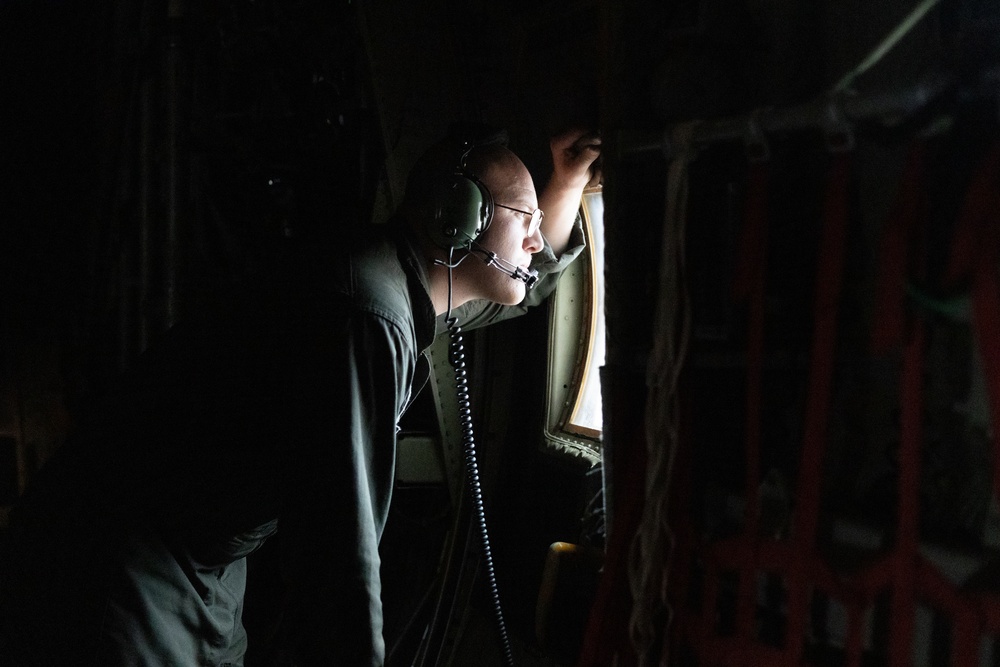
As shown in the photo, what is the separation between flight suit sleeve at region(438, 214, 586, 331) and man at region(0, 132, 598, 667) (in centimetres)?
18

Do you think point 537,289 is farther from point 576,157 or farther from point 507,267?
point 576,157

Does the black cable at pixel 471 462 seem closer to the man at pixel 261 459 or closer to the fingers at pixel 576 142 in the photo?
the man at pixel 261 459

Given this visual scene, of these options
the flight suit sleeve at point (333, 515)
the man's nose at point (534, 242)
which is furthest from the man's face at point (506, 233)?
the flight suit sleeve at point (333, 515)

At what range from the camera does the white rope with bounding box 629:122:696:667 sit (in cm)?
94

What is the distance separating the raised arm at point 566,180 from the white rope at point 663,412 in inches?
27.6

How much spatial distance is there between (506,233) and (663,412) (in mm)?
801

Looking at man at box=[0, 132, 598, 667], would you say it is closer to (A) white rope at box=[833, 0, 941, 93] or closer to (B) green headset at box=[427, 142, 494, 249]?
(B) green headset at box=[427, 142, 494, 249]

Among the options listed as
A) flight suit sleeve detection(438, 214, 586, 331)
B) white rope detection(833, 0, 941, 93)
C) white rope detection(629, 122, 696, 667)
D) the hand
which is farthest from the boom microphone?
white rope detection(833, 0, 941, 93)

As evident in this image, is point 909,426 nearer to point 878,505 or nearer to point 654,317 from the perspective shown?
point 878,505

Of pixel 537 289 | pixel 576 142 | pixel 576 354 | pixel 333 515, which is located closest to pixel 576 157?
pixel 576 142

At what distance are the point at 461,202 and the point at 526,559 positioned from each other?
1133 mm

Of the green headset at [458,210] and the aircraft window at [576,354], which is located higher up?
the green headset at [458,210]

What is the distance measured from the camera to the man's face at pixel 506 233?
1.66 meters

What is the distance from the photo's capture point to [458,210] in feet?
5.15
